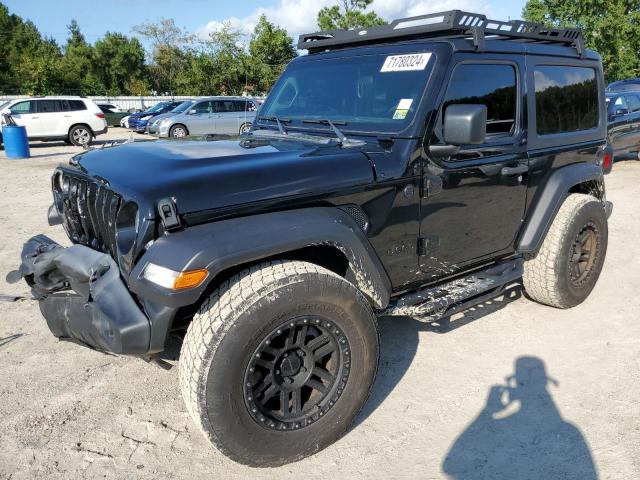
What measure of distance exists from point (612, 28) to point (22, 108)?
3480 cm

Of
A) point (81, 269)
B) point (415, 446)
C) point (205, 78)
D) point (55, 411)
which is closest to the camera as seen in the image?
point (81, 269)

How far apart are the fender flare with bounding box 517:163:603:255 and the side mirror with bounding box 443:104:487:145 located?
1.34 metres

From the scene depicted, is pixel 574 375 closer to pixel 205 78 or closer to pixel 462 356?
pixel 462 356

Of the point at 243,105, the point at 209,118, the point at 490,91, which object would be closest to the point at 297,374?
the point at 490,91

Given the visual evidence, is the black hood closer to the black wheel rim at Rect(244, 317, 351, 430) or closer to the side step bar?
the black wheel rim at Rect(244, 317, 351, 430)

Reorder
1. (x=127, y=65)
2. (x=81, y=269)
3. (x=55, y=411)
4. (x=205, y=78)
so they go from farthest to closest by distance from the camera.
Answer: (x=127, y=65), (x=205, y=78), (x=55, y=411), (x=81, y=269)

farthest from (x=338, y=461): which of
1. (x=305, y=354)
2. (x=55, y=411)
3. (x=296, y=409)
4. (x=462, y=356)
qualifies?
(x=55, y=411)

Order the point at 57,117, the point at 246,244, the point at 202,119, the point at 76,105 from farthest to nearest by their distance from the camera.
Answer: the point at 202,119 → the point at 76,105 → the point at 57,117 → the point at 246,244

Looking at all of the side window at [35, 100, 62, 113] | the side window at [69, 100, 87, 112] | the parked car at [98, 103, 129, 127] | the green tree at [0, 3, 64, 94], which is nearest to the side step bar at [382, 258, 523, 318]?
the side window at [69, 100, 87, 112]

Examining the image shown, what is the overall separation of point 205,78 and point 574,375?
45294 mm

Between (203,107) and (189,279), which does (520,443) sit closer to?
(189,279)

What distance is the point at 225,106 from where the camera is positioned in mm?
19141

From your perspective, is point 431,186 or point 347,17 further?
point 347,17

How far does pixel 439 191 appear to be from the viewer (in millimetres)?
3230
